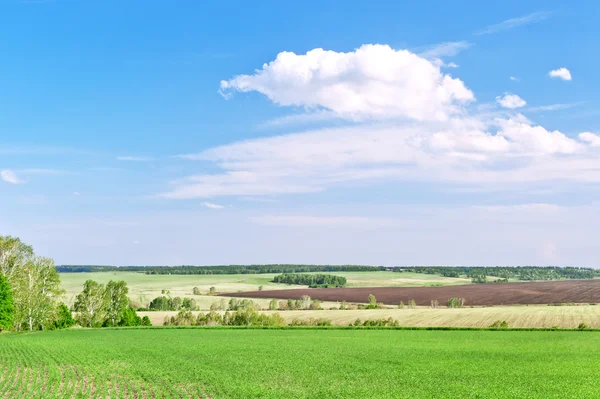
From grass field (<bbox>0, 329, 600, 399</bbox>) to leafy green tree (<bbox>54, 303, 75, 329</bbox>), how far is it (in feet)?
102

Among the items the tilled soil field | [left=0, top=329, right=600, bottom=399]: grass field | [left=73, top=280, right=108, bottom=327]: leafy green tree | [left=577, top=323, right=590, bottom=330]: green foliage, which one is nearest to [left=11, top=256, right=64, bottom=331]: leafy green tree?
[left=73, top=280, right=108, bottom=327]: leafy green tree

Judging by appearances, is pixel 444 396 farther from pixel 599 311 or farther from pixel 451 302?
pixel 451 302

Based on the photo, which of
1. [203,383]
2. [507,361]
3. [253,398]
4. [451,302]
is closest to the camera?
[253,398]

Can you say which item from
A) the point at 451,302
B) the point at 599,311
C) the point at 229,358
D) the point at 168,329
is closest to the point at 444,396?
the point at 229,358

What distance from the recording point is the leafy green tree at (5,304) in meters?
81.8

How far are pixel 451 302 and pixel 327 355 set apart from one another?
4153 inches

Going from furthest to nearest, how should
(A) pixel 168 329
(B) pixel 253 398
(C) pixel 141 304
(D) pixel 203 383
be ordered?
(C) pixel 141 304
(A) pixel 168 329
(D) pixel 203 383
(B) pixel 253 398

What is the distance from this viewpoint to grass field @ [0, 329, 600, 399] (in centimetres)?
3419

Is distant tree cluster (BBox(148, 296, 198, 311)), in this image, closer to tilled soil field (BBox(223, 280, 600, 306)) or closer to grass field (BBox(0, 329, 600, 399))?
tilled soil field (BBox(223, 280, 600, 306))

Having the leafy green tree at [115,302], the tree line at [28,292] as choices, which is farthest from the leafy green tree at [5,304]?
the leafy green tree at [115,302]

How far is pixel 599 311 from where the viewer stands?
11056cm

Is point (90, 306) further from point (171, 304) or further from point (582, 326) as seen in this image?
point (582, 326)

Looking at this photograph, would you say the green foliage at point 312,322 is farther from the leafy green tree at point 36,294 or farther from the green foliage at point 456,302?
the green foliage at point 456,302

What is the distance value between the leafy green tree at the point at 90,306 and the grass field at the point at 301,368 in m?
40.0
